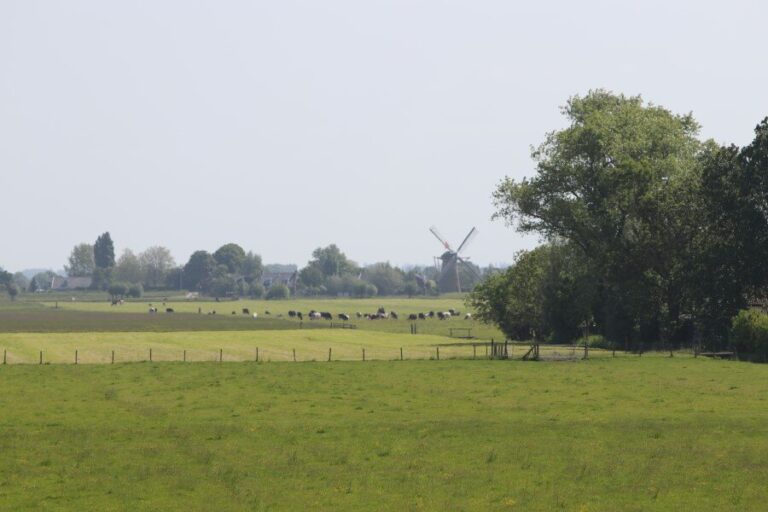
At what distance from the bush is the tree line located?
22.5 ft

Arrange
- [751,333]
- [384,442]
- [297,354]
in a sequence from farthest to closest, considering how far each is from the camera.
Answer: [297,354] < [751,333] < [384,442]

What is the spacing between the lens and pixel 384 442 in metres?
38.2

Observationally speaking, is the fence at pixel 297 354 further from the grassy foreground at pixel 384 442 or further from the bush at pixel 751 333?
the grassy foreground at pixel 384 442

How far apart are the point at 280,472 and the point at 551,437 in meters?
10.8

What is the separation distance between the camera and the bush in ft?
259

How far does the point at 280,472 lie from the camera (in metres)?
32.6

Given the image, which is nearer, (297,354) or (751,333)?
(751,333)

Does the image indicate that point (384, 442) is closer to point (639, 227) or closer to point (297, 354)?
point (297, 354)

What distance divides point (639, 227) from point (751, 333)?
59.3ft

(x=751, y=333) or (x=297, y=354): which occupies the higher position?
(x=751, y=333)

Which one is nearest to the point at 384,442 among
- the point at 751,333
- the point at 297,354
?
the point at 751,333

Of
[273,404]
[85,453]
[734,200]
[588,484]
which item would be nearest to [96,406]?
[273,404]

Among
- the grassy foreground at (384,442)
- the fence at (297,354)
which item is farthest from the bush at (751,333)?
the grassy foreground at (384,442)

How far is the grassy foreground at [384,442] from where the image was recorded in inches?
1144
